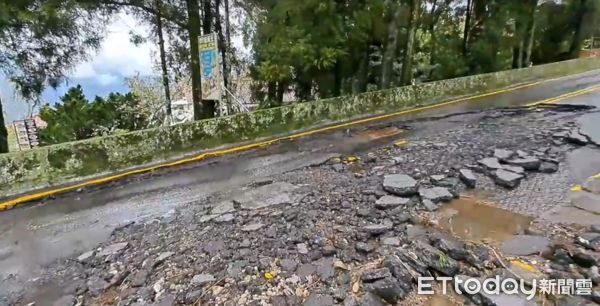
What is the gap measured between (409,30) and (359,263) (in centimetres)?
1046

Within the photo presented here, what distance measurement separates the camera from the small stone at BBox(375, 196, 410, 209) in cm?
403

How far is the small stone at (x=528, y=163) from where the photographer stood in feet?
16.1

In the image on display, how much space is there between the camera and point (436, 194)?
4250 mm

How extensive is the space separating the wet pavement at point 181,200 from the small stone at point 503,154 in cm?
73

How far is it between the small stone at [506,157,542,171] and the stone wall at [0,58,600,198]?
477cm

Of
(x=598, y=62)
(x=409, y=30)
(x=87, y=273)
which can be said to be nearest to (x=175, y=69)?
(x=409, y=30)

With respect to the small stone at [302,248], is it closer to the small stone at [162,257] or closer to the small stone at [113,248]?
the small stone at [162,257]

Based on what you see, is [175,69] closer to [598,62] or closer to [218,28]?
[218,28]

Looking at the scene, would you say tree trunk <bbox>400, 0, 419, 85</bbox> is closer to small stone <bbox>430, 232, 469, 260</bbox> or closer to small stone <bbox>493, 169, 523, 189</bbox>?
small stone <bbox>493, 169, 523, 189</bbox>

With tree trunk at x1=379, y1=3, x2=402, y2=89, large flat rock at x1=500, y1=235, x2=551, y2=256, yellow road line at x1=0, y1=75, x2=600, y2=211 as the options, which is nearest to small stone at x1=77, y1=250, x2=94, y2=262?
yellow road line at x1=0, y1=75, x2=600, y2=211

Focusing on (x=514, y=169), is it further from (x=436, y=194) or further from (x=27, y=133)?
(x=27, y=133)

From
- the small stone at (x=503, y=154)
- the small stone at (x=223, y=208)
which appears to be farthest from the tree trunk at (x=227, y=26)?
the small stone at (x=503, y=154)

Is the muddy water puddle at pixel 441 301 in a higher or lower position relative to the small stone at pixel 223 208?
lower

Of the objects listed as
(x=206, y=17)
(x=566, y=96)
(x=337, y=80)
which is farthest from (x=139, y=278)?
(x=566, y=96)
